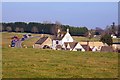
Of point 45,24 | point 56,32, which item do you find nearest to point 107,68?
point 56,32

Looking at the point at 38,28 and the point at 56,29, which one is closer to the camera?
the point at 56,29

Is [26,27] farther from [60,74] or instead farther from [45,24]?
[60,74]

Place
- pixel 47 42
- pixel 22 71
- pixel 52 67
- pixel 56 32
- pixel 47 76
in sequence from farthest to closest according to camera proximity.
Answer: pixel 56 32, pixel 47 42, pixel 52 67, pixel 22 71, pixel 47 76

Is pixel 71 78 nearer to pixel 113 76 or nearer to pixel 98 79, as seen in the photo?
pixel 98 79

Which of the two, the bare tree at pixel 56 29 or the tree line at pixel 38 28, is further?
the tree line at pixel 38 28

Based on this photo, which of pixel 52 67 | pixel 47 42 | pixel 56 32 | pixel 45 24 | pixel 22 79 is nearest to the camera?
pixel 22 79

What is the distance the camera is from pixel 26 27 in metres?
111

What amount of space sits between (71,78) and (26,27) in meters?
103

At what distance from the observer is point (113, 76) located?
395 inches

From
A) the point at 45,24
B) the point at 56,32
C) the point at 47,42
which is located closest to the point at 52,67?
the point at 47,42

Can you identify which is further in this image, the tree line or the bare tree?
the tree line

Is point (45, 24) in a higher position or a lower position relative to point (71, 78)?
higher

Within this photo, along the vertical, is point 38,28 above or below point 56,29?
above

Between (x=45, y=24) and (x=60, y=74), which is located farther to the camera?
(x=45, y=24)
